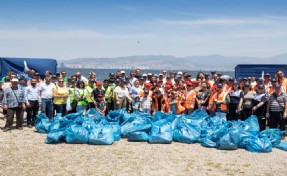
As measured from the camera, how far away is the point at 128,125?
10.7 metres

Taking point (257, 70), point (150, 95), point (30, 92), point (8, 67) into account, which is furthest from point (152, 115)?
point (8, 67)

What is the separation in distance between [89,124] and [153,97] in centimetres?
260

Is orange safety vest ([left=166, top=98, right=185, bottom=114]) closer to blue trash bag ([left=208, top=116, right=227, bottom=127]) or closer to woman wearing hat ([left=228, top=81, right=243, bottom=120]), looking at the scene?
blue trash bag ([left=208, top=116, right=227, bottom=127])

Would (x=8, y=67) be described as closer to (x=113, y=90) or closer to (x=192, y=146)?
(x=113, y=90)

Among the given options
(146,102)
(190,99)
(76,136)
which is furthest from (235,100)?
(76,136)

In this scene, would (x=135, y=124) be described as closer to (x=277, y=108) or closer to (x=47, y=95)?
(x=47, y=95)

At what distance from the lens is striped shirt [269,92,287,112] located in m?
10.5

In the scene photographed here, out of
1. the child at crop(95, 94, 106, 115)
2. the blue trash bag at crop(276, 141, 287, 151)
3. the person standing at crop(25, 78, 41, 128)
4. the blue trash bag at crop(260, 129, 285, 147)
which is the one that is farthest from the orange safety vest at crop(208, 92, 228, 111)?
the person standing at crop(25, 78, 41, 128)

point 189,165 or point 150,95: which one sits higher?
point 150,95

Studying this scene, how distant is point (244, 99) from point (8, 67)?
41.1 feet

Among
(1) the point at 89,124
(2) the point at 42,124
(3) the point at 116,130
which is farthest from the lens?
(2) the point at 42,124

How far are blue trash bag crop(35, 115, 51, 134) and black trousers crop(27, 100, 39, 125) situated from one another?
60cm

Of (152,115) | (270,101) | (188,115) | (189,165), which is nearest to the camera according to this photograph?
(189,165)

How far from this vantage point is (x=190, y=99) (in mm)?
11641
